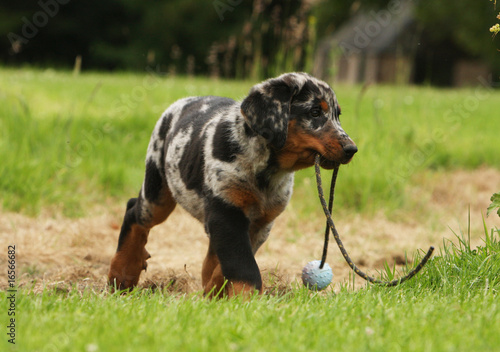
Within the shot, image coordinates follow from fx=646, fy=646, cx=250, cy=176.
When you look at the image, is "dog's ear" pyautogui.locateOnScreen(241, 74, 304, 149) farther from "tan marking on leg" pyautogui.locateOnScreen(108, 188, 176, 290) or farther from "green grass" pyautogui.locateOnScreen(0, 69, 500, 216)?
"green grass" pyautogui.locateOnScreen(0, 69, 500, 216)

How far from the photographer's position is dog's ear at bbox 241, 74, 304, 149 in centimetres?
379

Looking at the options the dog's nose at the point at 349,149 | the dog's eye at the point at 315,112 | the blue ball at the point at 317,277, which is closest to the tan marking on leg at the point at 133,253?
the blue ball at the point at 317,277

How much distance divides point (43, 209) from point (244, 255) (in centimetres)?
407

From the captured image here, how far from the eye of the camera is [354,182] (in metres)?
7.76

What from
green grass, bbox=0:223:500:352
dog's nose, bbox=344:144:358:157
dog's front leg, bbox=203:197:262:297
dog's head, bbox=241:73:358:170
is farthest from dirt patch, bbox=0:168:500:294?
dog's nose, bbox=344:144:358:157

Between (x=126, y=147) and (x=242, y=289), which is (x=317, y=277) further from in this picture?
(x=126, y=147)

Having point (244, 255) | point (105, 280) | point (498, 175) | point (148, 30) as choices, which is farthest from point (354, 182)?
point (148, 30)

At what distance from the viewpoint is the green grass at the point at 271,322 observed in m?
2.75

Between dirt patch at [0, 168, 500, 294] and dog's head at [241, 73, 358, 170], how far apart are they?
1002mm

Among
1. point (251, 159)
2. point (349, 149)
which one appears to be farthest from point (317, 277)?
point (349, 149)

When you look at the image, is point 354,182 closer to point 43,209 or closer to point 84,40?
point 43,209

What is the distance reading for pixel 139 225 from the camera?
5.02 meters

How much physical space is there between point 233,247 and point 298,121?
854 mm

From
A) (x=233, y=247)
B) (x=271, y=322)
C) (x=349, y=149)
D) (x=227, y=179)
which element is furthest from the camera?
(x=227, y=179)
